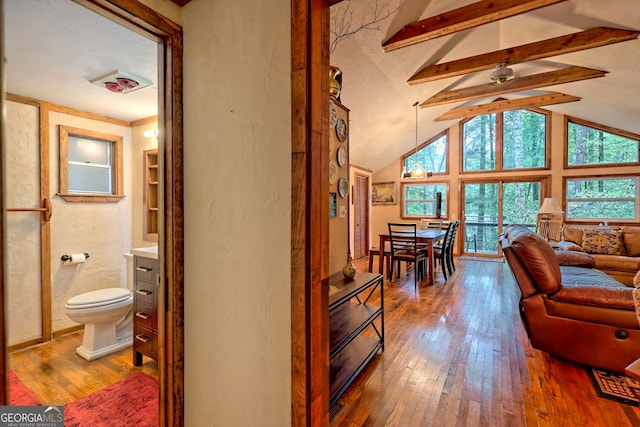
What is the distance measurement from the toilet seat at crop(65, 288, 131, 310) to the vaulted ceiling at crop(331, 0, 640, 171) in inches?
122

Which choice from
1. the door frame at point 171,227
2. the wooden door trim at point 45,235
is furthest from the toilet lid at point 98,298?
the door frame at point 171,227

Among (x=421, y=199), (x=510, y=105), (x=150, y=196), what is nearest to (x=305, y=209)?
(x=150, y=196)

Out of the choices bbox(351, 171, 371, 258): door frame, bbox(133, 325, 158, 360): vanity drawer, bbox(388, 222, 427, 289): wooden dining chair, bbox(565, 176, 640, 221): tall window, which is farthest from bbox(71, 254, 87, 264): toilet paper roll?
bbox(565, 176, 640, 221): tall window

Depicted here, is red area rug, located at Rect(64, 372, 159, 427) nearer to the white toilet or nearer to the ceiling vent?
the white toilet

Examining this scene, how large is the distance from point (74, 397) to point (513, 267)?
336 cm

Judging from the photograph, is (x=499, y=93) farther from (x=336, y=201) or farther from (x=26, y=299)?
(x=26, y=299)

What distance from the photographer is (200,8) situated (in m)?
1.31

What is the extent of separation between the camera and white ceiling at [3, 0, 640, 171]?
1.68m

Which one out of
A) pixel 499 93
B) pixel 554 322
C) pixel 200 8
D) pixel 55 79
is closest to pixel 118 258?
pixel 55 79

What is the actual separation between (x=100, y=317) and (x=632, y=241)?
6691 mm

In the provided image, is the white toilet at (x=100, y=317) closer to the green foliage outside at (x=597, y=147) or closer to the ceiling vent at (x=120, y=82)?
the ceiling vent at (x=120, y=82)

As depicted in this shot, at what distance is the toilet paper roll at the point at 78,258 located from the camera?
2758 mm

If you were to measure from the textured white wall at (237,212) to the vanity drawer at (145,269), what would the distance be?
0.99m

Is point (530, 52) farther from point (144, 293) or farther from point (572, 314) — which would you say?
point (144, 293)
